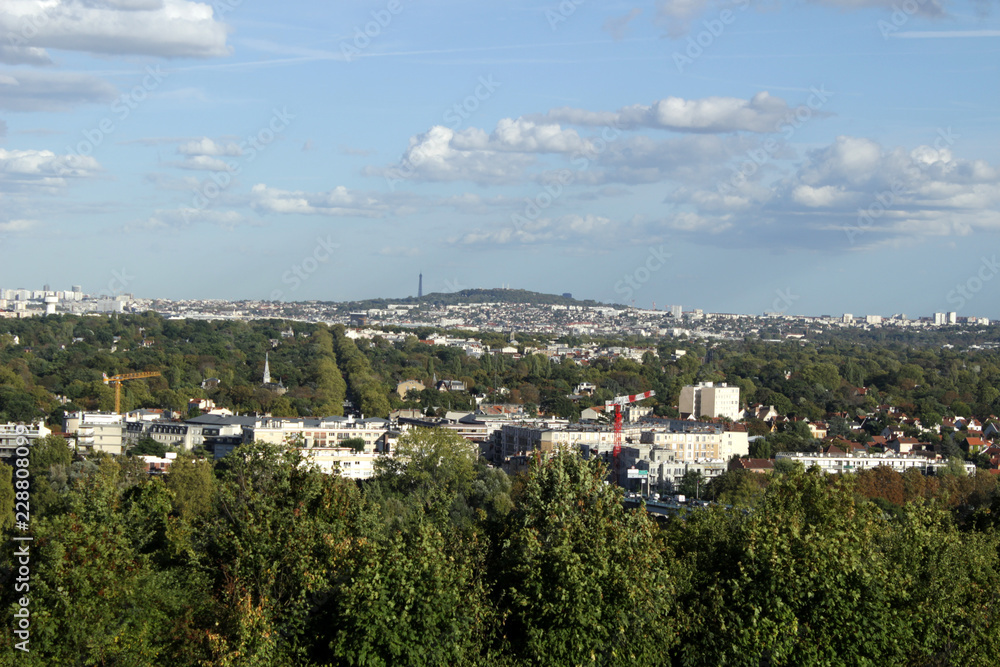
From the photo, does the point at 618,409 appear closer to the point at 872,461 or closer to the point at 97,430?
the point at 872,461

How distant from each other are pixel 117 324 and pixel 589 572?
333 ft

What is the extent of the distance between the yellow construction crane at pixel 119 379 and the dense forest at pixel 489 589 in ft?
151

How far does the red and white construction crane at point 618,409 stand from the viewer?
4739cm

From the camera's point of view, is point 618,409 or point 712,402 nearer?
point 618,409

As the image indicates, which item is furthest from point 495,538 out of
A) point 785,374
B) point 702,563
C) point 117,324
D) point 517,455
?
point 117,324

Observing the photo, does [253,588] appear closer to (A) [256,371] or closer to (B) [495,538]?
(B) [495,538]

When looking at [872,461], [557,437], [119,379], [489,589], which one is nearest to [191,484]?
[557,437]

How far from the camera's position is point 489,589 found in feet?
42.2

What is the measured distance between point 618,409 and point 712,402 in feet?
34.0

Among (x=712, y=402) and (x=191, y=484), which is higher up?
(x=191, y=484)

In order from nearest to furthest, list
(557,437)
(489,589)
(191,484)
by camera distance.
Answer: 1. (489,589)
2. (191,484)
3. (557,437)

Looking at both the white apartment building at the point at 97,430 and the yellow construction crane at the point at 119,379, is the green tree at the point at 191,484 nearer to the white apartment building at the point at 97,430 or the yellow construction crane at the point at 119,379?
the white apartment building at the point at 97,430

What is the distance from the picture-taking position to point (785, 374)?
3467 inches

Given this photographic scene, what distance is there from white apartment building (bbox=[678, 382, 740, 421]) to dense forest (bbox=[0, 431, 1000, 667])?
5421 centimetres
